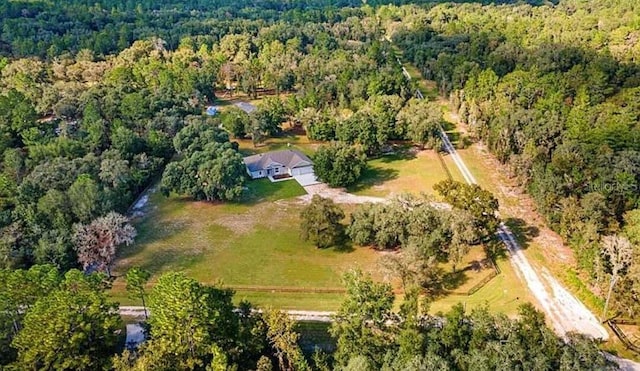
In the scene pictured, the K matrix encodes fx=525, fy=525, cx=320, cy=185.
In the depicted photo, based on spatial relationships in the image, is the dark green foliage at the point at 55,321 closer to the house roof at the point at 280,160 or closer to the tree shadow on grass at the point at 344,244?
the tree shadow on grass at the point at 344,244

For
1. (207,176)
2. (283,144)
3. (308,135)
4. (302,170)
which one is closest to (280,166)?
(302,170)

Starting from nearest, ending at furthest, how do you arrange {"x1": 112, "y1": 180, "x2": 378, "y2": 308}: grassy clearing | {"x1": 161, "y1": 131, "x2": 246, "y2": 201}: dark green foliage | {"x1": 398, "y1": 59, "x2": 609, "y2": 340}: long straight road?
{"x1": 398, "y1": 59, "x2": 609, "y2": 340}: long straight road < {"x1": 112, "y1": 180, "x2": 378, "y2": 308}: grassy clearing < {"x1": 161, "y1": 131, "x2": 246, "y2": 201}: dark green foliage

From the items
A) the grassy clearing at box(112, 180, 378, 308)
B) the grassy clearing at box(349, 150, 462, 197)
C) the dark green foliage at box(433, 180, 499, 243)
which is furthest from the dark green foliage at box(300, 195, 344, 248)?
the grassy clearing at box(349, 150, 462, 197)

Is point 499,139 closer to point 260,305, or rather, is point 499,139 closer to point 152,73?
point 260,305

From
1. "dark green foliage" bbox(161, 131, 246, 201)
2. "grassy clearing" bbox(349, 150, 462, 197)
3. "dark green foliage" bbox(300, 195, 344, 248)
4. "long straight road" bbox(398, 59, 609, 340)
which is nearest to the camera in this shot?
"long straight road" bbox(398, 59, 609, 340)

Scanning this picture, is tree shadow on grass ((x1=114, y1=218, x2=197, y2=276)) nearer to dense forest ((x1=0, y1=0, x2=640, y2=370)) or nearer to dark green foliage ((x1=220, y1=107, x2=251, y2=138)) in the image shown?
dense forest ((x1=0, y1=0, x2=640, y2=370))
